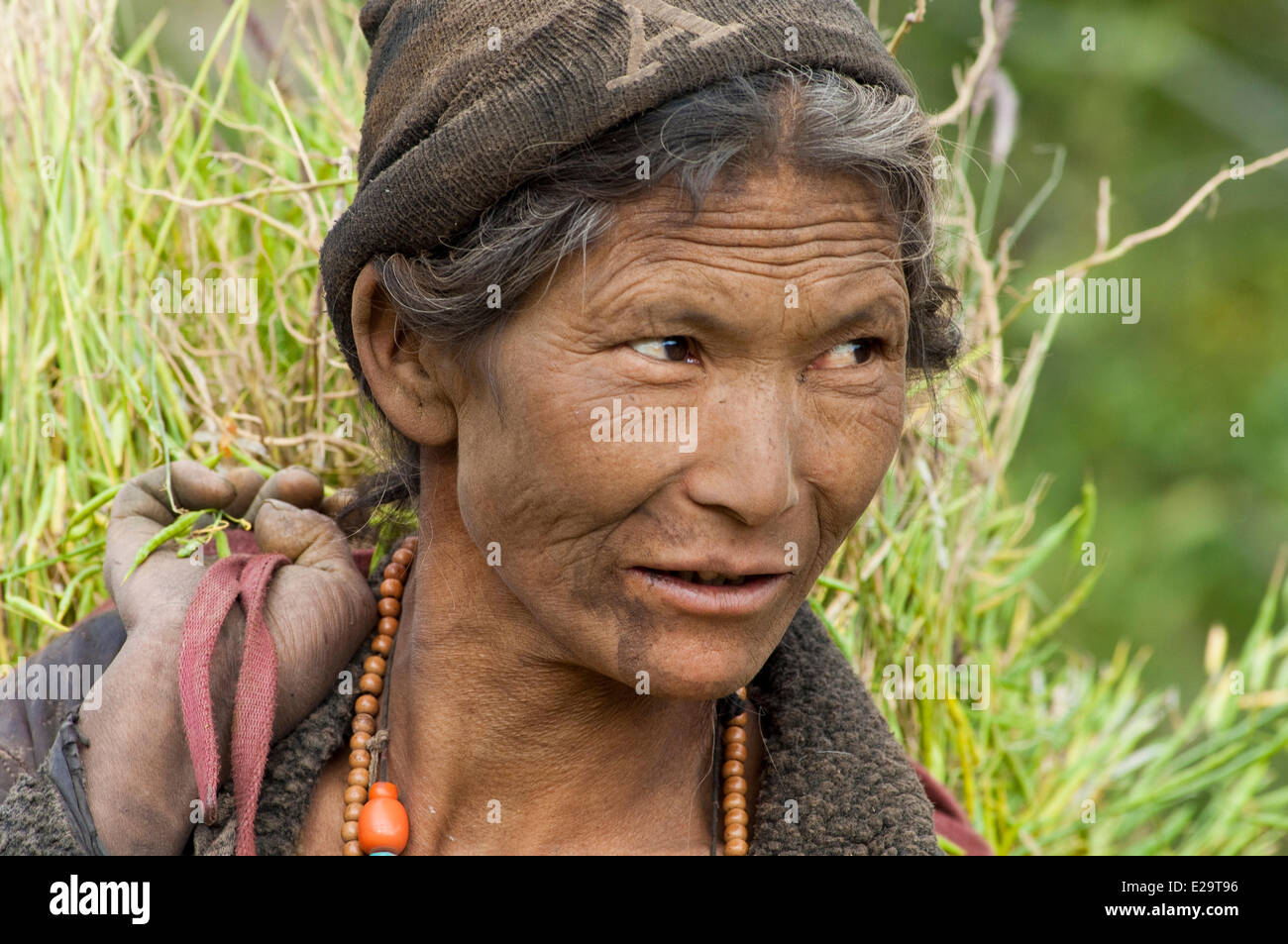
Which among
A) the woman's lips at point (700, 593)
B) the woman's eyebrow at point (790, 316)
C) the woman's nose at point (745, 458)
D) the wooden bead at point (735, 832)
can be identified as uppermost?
the woman's eyebrow at point (790, 316)

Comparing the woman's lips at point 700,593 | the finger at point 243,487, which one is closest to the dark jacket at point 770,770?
the finger at point 243,487

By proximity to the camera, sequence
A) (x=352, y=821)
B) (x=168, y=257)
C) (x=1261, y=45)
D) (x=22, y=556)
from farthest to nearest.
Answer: (x=1261, y=45), (x=168, y=257), (x=22, y=556), (x=352, y=821)

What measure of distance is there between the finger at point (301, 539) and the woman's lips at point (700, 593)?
612 mm

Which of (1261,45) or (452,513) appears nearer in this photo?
(452,513)

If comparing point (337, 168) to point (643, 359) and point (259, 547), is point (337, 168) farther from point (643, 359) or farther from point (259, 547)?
point (643, 359)

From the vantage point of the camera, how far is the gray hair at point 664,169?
181 cm

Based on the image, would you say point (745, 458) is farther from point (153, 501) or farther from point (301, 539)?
point (153, 501)

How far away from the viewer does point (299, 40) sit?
3488mm

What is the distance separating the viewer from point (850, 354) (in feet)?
6.40

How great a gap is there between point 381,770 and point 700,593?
0.65 meters

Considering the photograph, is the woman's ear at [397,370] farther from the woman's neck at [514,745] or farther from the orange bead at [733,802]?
the orange bead at [733,802]

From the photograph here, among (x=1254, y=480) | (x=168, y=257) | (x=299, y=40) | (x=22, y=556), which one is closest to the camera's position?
(x=22, y=556)
